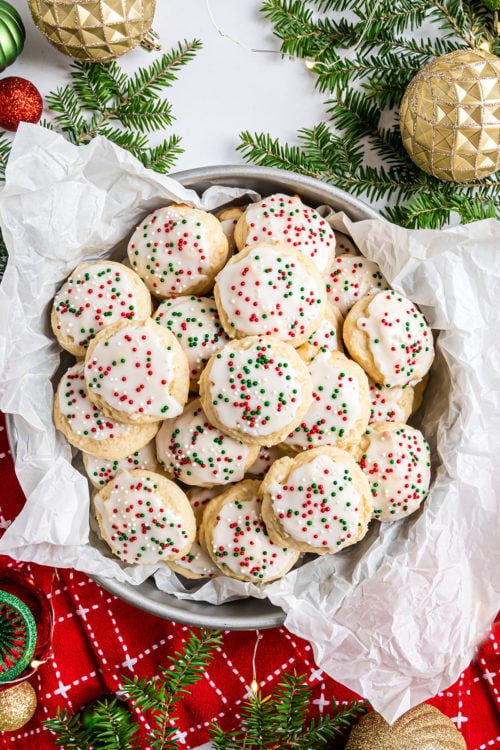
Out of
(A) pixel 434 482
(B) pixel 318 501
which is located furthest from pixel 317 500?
(A) pixel 434 482

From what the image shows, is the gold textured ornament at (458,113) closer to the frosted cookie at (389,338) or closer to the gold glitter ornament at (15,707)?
the frosted cookie at (389,338)

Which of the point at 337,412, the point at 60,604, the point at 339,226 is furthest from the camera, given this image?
the point at 60,604

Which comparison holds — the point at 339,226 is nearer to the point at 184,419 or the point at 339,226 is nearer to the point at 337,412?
the point at 337,412

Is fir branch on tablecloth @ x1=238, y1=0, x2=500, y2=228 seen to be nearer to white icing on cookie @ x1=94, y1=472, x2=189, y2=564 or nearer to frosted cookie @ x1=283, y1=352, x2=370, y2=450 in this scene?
frosted cookie @ x1=283, y1=352, x2=370, y2=450

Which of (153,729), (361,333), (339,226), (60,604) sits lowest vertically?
(153,729)

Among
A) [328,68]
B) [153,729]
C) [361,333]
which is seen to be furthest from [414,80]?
[153,729]

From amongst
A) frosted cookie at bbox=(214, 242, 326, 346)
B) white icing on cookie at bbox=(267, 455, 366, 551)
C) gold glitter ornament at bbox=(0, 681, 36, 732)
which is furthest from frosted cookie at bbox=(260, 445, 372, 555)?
gold glitter ornament at bbox=(0, 681, 36, 732)
